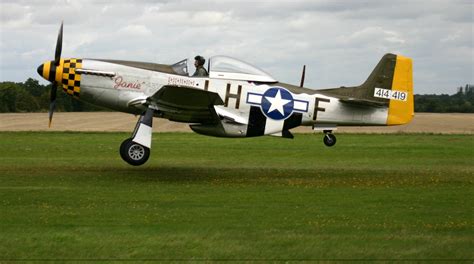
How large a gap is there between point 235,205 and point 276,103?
510 centimetres

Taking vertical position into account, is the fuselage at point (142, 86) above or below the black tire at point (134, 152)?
above

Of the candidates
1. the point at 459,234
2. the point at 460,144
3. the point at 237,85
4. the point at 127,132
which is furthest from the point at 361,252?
the point at 127,132

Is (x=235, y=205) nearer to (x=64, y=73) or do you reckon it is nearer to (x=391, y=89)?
(x=64, y=73)

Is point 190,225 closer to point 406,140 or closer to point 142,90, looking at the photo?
point 142,90

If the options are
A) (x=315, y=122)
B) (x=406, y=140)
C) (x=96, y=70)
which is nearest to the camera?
(x=96, y=70)

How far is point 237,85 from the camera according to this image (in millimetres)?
16688

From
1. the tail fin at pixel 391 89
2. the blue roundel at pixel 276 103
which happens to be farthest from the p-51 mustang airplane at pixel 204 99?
the tail fin at pixel 391 89

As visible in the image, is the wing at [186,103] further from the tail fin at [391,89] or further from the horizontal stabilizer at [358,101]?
the tail fin at [391,89]

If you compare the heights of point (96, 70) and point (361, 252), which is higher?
point (96, 70)

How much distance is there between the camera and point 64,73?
1628cm

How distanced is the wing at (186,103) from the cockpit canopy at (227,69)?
858 millimetres

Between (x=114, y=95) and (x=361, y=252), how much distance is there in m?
8.87

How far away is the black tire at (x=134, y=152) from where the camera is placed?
15.9 metres

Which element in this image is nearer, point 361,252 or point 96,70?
point 361,252
